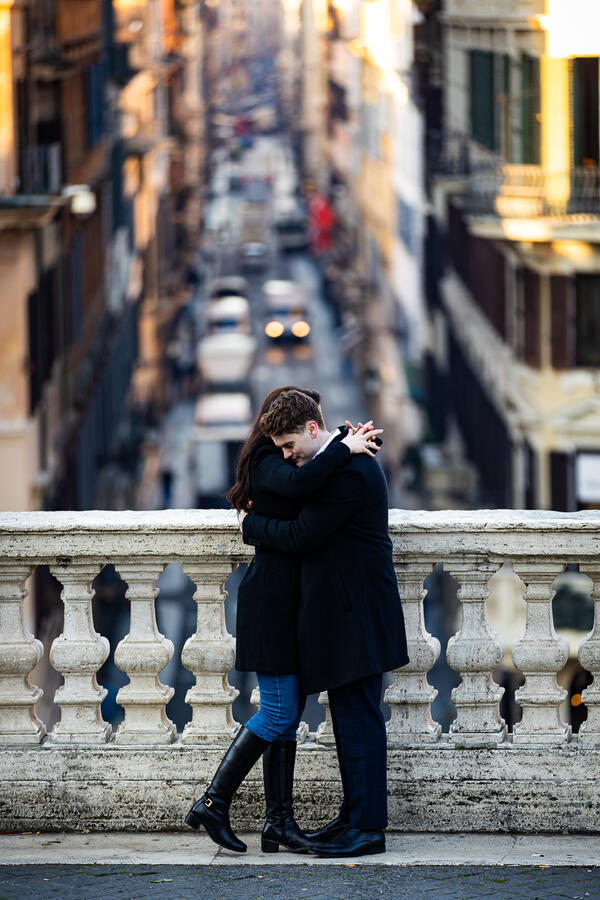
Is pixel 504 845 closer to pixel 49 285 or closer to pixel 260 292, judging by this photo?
pixel 49 285

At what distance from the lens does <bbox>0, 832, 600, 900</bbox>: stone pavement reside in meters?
6.16

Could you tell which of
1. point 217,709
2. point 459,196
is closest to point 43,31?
point 459,196

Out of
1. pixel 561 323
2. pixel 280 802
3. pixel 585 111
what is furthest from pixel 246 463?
pixel 561 323

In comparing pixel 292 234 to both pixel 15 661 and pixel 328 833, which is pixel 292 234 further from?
pixel 328 833

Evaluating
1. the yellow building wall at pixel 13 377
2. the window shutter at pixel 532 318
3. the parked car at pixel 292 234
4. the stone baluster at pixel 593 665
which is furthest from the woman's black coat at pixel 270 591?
the parked car at pixel 292 234

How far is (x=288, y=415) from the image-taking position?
6488 millimetres

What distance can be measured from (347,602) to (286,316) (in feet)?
236

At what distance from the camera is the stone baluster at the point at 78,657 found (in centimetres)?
697

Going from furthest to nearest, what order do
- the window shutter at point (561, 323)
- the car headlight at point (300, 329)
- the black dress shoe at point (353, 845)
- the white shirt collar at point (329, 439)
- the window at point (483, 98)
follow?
the car headlight at point (300, 329) → the window at point (483, 98) → the window shutter at point (561, 323) → the black dress shoe at point (353, 845) → the white shirt collar at point (329, 439)

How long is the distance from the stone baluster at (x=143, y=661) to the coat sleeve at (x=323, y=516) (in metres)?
0.68

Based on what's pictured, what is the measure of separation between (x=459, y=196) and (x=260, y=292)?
6658 centimetres

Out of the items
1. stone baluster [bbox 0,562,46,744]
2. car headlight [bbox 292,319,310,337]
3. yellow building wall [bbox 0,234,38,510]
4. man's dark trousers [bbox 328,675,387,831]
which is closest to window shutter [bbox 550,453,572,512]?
yellow building wall [bbox 0,234,38,510]

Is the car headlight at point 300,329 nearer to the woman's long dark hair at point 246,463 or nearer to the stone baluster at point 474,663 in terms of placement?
the stone baluster at point 474,663

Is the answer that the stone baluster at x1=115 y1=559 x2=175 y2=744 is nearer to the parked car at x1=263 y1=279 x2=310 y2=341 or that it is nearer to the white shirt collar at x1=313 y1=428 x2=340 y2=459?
the white shirt collar at x1=313 y1=428 x2=340 y2=459
